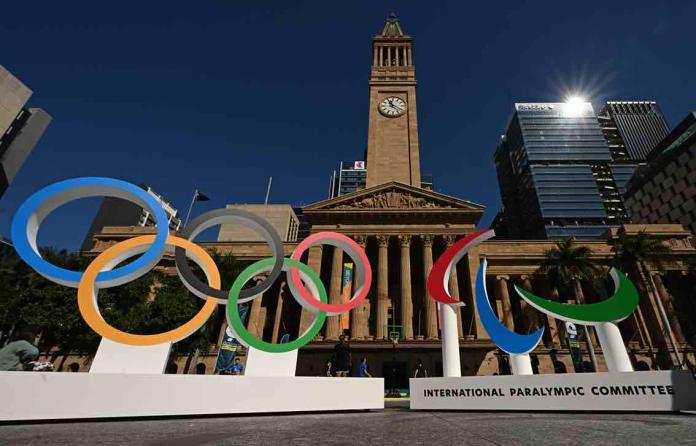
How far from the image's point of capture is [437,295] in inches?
468

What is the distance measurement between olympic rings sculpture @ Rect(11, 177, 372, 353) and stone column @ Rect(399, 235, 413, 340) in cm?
1887

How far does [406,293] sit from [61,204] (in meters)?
25.9

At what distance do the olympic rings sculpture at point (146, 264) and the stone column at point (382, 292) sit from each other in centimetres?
1859

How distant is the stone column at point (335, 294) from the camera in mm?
27878

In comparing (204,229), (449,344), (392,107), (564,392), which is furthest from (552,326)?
(204,229)

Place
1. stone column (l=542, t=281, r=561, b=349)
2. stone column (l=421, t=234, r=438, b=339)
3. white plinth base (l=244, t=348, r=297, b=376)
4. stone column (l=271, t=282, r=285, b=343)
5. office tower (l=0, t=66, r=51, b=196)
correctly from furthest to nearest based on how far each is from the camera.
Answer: stone column (l=271, t=282, r=285, b=343)
stone column (l=542, t=281, r=561, b=349)
office tower (l=0, t=66, r=51, b=196)
stone column (l=421, t=234, r=438, b=339)
white plinth base (l=244, t=348, r=297, b=376)

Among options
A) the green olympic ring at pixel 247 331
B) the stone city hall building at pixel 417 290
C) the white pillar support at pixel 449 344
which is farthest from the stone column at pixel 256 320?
the white pillar support at pixel 449 344

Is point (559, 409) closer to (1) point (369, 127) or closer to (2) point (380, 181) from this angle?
(2) point (380, 181)

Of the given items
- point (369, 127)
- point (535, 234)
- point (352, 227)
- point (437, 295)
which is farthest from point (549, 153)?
point (437, 295)

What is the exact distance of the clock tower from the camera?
1721 inches

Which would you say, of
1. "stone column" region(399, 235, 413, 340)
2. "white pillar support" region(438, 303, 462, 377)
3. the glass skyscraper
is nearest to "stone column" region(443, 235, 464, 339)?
"stone column" region(399, 235, 413, 340)

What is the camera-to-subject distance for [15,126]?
31.8m

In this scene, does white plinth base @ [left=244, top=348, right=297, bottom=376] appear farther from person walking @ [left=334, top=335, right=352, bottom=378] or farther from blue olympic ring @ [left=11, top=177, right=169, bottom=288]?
blue olympic ring @ [left=11, top=177, right=169, bottom=288]

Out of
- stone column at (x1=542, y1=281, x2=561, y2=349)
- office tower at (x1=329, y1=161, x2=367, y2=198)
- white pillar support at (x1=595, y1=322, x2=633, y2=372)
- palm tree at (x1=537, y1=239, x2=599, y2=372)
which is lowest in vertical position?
white pillar support at (x1=595, y1=322, x2=633, y2=372)
